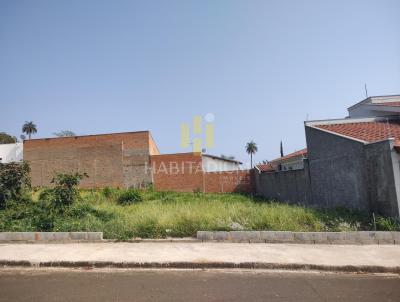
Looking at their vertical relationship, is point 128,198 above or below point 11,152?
below

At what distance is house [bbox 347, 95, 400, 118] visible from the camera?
1537cm

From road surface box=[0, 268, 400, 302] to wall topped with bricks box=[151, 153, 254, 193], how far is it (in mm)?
19472

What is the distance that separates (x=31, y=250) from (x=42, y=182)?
2487 cm

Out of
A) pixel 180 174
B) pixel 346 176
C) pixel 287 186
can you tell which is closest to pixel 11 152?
pixel 180 174

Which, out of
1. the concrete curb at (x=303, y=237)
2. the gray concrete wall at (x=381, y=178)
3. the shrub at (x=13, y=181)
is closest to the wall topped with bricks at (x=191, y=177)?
the shrub at (x=13, y=181)

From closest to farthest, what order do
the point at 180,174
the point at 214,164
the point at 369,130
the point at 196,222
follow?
1. the point at 196,222
2. the point at 369,130
3. the point at 180,174
4. the point at 214,164

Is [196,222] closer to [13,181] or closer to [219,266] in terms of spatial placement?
[219,266]

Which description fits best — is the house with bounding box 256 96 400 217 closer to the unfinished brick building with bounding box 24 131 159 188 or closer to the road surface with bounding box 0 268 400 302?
the road surface with bounding box 0 268 400 302

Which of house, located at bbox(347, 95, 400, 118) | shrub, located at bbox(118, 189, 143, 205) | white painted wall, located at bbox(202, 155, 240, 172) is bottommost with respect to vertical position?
shrub, located at bbox(118, 189, 143, 205)

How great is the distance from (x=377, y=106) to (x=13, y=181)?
1672 cm

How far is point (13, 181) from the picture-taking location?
1229 cm

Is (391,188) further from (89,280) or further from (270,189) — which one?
(270,189)

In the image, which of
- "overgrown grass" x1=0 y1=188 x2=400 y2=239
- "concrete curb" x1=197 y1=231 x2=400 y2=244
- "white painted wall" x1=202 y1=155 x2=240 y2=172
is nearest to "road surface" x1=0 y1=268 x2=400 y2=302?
"concrete curb" x1=197 y1=231 x2=400 y2=244

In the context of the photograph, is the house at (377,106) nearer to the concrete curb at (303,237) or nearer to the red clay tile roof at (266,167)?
the red clay tile roof at (266,167)
